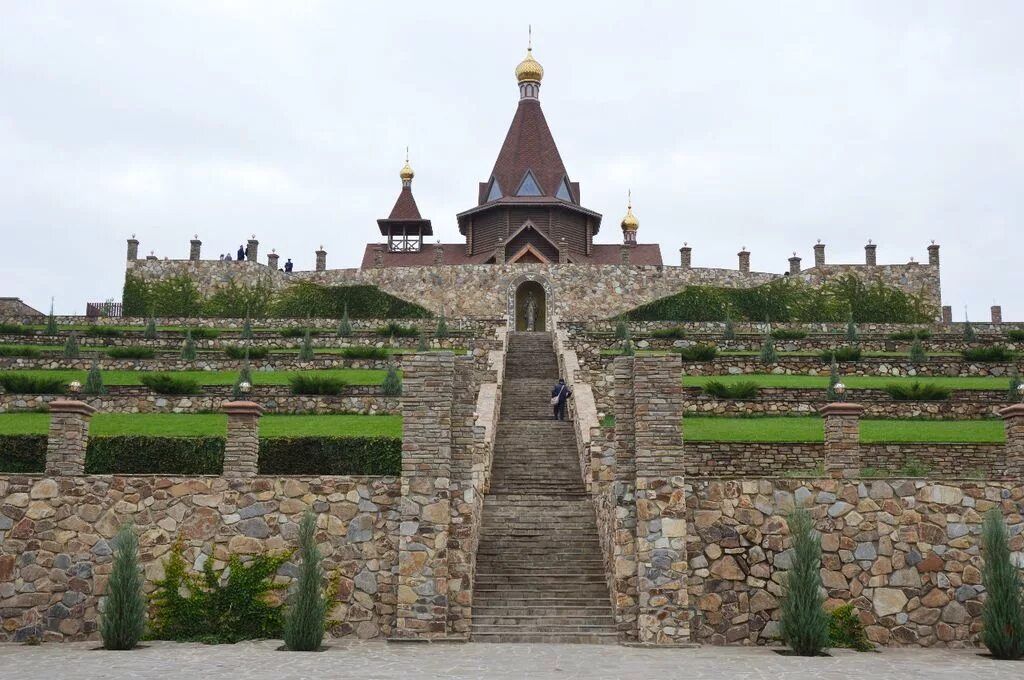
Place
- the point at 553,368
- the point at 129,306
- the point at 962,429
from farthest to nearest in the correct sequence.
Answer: the point at 129,306 < the point at 553,368 < the point at 962,429

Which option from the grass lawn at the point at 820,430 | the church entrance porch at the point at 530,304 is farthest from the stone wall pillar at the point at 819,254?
the grass lawn at the point at 820,430

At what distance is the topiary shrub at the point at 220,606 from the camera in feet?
42.6

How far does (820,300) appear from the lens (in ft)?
140

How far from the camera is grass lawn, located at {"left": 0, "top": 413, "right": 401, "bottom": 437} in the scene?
62.0ft

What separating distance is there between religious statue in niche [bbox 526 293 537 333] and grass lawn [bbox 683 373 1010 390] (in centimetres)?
1433

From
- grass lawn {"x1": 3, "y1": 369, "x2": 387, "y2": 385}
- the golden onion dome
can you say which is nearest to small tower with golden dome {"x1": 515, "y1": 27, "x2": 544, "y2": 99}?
the golden onion dome

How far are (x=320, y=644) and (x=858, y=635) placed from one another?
6377 mm

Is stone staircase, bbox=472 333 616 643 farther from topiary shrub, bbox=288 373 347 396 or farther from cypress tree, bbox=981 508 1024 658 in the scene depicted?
topiary shrub, bbox=288 373 347 396

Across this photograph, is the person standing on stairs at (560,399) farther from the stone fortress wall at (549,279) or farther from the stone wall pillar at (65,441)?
the stone fortress wall at (549,279)

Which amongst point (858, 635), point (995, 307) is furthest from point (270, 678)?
point (995, 307)

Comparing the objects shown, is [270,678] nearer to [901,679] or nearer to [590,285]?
[901,679]

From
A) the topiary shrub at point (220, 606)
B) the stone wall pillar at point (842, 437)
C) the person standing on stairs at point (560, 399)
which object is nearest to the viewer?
the topiary shrub at point (220, 606)

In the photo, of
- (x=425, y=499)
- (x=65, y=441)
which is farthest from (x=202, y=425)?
(x=425, y=499)

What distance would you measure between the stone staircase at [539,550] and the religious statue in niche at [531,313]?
2022 cm
